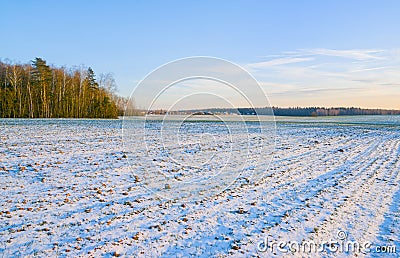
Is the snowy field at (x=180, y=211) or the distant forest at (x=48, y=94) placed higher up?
the distant forest at (x=48, y=94)

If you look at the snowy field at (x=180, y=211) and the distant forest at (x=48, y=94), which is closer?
the snowy field at (x=180, y=211)

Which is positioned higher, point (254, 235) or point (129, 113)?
point (129, 113)

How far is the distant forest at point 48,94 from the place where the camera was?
51.9 meters

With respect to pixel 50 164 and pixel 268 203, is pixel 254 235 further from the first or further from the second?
pixel 50 164

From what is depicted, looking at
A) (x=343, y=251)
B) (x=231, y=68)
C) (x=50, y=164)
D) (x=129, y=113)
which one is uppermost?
(x=231, y=68)

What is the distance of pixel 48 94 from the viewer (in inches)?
2178

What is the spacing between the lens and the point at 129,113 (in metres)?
6.16

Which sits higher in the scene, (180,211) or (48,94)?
(48,94)

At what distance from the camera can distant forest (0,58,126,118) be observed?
170ft

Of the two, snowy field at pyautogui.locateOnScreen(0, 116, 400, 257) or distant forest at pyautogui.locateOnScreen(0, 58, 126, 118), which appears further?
distant forest at pyautogui.locateOnScreen(0, 58, 126, 118)

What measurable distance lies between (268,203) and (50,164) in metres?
8.23

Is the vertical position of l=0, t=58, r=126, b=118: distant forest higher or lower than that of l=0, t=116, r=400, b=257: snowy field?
higher

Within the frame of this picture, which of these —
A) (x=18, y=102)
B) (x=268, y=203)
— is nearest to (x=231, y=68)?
(x=268, y=203)

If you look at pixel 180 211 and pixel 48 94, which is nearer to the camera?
pixel 180 211
